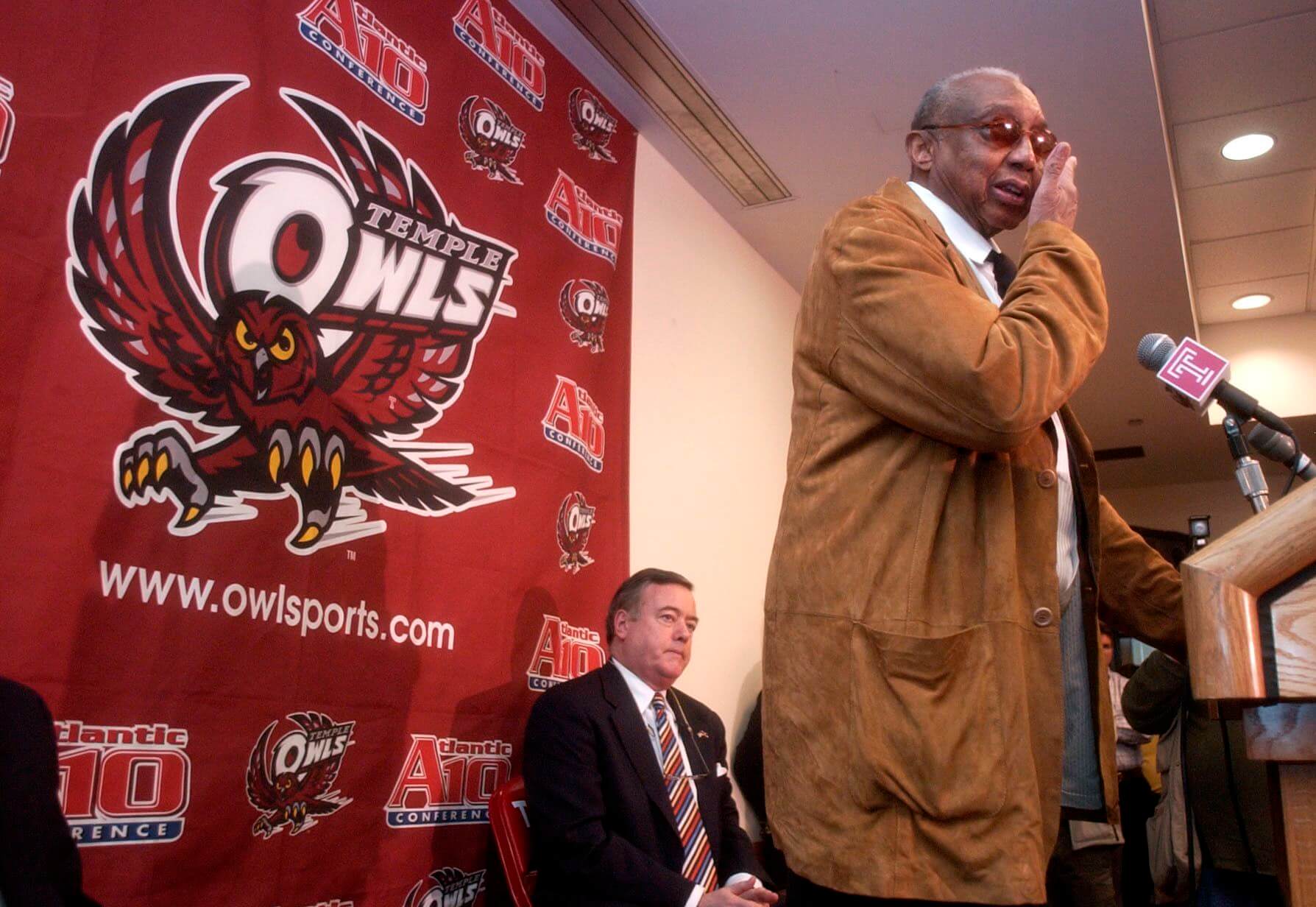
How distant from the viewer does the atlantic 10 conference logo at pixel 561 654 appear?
296 centimetres

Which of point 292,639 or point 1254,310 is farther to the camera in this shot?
point 1254,310

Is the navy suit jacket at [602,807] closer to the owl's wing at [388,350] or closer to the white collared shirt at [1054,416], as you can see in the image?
the owl's wing at [388,350]

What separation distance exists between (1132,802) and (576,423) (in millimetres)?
4023

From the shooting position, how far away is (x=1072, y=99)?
3852 millimetres

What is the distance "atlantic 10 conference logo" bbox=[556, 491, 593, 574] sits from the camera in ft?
10.3

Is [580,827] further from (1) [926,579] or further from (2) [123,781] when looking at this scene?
(1) [926,579]

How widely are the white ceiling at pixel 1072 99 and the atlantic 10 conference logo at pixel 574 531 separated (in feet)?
4.92

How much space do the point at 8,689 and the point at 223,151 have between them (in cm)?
123

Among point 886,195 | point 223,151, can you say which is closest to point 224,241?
point 223,151

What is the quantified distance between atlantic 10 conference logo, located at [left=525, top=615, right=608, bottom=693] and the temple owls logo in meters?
0.44

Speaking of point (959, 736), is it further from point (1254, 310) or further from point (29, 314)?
point (1254, 310)

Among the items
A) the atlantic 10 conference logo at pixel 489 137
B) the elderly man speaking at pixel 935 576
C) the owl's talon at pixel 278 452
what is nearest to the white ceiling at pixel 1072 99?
the atlantic 10 conference logo at pixel 489 137

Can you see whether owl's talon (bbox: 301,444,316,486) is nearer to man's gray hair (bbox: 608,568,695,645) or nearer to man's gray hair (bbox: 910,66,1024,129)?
man's gray hair (bbox: 608,568,695,645)

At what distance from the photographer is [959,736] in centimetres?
104
